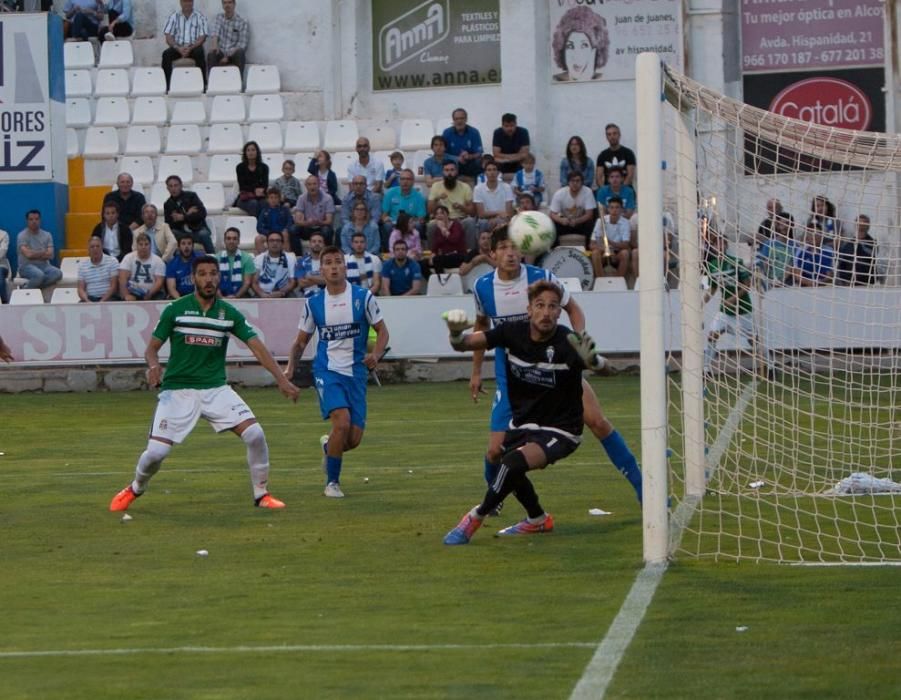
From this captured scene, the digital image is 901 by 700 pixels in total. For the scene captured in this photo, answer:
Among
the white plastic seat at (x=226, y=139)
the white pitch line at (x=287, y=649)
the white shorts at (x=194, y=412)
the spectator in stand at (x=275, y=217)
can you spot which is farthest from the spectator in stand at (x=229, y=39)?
the white pitch line at (x=287, y=649)

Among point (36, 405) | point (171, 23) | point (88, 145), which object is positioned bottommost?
point (36, 405)

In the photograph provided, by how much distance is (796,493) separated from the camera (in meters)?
11.4

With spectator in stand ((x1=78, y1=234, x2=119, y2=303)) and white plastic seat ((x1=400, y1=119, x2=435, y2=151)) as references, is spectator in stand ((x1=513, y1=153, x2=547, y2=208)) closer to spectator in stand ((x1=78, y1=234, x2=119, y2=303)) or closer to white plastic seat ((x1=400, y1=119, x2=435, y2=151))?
white plastic seat ((x1=400, y1=119, x2=435, y2=151))

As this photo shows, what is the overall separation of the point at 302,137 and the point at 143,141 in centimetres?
289

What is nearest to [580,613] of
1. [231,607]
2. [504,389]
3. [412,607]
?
[412,607]

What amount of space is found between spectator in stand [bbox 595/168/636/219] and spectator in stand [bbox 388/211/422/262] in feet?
8.94

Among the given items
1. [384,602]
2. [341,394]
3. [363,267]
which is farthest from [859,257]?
[363,267]

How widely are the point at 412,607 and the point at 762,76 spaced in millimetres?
21236

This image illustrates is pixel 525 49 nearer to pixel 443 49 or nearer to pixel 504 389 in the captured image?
pixel 443 49

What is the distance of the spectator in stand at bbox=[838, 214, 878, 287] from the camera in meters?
12.0

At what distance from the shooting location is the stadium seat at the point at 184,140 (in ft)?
96.1

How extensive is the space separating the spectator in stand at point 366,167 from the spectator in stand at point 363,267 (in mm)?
2646

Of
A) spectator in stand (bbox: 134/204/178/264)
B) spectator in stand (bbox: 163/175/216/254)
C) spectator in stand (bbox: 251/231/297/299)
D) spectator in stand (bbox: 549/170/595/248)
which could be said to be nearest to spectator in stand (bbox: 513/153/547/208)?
spectator in stand (bbox: 549/170/595/248)

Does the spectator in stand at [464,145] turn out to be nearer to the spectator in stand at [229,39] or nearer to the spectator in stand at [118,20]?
the spectator in stand at [229,39]
